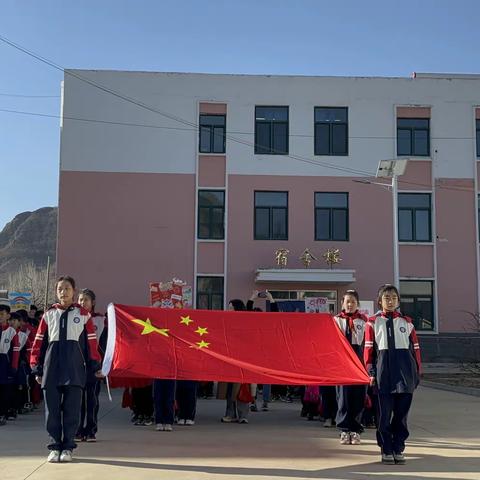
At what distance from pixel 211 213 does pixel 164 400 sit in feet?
55.7

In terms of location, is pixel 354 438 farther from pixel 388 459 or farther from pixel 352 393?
pixel 388 459

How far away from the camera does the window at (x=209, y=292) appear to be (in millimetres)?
26484

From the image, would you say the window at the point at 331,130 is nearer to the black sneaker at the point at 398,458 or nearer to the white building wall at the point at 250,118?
the white building wall at the point at 250,118

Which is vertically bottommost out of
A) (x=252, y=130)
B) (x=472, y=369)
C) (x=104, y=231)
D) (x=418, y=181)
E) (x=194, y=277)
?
(x=472, y=369)

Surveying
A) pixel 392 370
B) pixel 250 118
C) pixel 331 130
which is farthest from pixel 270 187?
pixel 392 370

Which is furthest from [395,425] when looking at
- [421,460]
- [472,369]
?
[472,369]

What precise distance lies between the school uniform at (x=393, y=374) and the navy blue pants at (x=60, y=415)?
3252 mm

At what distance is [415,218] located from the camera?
27.2 meters

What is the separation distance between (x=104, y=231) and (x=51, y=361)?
18.9 m

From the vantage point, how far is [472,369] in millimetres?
21875

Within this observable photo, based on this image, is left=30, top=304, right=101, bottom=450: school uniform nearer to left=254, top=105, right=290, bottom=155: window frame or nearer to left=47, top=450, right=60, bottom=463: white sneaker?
left=47, top=450, right=60, bottom=463: white sneaker

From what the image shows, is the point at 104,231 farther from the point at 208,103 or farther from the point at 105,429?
the point at 105,429

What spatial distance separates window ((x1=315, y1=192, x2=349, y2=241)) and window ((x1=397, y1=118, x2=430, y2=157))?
10.2ft

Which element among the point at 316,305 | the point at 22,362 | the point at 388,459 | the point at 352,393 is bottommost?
the point at 388,459
